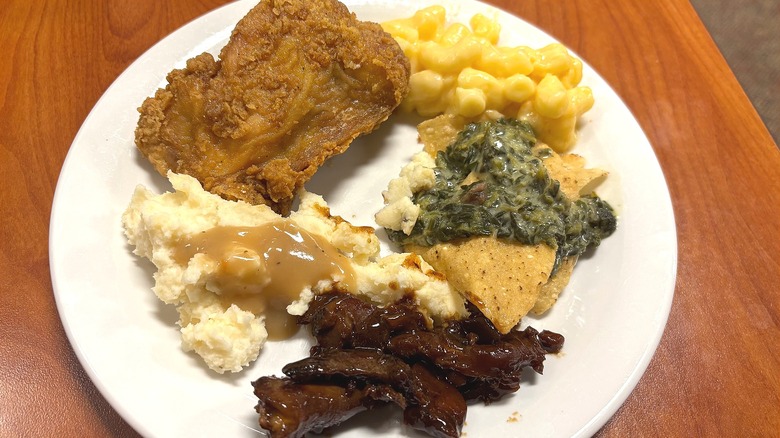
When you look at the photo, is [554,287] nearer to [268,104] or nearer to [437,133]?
[437,133]

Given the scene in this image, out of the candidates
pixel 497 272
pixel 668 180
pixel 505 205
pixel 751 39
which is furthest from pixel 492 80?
pixel 751 39

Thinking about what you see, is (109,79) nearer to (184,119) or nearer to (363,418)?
(184,119)

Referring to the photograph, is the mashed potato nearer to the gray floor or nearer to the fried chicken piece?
the fried chicken piece

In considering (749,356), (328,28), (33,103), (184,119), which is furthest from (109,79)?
(749,356)

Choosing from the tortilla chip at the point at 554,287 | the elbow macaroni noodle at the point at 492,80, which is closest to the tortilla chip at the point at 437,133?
the elbow macaroni noodle at the point at 492,80

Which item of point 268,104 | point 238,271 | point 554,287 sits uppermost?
point 268,104

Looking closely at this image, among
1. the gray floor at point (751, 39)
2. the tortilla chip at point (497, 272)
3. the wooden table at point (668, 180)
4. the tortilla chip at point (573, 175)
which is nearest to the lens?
the tortilla chip at point (497, 272)

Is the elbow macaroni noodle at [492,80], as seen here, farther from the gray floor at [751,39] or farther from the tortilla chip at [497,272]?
the gray floor at [751,39]
